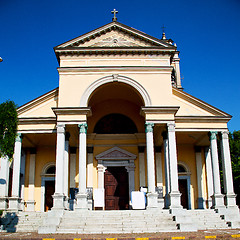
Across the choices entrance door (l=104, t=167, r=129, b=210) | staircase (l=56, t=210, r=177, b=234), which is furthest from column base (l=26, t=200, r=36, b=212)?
staircase (l=56, t=210, r=177, b=234)

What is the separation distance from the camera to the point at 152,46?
21.4 metres

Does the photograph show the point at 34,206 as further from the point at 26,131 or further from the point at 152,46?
the point at 152,46

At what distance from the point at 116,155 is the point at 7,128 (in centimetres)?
1036

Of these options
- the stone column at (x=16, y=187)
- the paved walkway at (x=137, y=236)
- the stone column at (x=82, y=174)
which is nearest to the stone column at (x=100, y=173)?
the stone column at (x=82, y=174)

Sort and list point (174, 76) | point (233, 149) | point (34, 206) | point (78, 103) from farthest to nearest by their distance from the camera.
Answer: point (174, 76) < point (233, 149) < point (34, 206) < point (78, 103)

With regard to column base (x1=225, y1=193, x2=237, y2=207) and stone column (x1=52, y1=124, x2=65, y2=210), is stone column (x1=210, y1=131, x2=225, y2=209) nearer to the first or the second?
column base (x1=225, y1=193, x2=237, y2=207)

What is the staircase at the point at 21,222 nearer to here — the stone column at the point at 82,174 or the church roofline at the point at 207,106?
the stone column at the point at 82,174

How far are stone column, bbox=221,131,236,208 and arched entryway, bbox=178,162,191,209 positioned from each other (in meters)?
4.04

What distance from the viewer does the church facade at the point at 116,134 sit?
19.8m

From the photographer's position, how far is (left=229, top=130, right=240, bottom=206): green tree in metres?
32.6

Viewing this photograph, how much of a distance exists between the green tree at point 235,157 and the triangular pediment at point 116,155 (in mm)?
13834

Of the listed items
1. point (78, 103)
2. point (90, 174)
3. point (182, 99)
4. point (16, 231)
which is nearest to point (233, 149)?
point (182, 99)

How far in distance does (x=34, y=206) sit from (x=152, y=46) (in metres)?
13.8

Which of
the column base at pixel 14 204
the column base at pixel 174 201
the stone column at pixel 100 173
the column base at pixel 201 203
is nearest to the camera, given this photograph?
the column base at pixel 174 201
